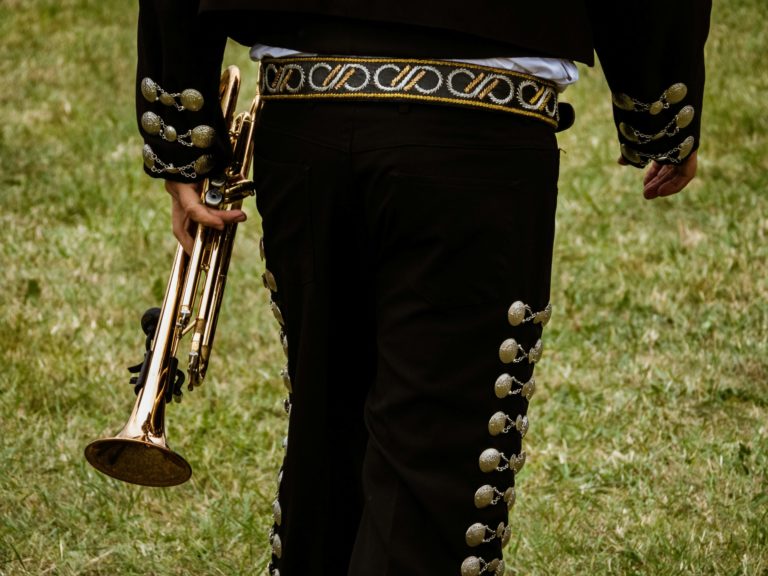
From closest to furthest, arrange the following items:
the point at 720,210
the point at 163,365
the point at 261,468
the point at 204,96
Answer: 1. the point at 204,96
2. the point at 163,365
3. the point at 261,468
4. the point at 720,210

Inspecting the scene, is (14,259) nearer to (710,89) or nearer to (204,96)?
(204,96)

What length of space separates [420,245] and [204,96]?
50 cm

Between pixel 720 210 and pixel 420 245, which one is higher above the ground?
pixel 720 210

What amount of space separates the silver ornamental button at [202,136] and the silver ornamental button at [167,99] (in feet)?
0.20

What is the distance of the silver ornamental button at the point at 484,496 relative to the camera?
2105 mm

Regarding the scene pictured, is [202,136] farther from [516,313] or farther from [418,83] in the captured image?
[516,313]

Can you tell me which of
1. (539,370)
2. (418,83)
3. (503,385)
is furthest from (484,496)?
(539,370)

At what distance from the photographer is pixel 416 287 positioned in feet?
6.59

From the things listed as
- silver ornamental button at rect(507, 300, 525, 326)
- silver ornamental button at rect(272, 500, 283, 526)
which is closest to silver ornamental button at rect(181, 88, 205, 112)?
silver ornamental button at rect(507, 300, 525, 326)

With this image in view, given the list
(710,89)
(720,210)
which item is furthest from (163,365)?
(710,89)

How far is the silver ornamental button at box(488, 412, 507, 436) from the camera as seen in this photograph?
209 centimetres

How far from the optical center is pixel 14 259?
551cm

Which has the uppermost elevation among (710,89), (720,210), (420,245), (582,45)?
(710,89)

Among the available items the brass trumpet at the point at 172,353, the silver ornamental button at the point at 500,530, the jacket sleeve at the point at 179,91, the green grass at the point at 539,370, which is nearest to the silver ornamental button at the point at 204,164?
the jacket sleeve at the point at 179,91
